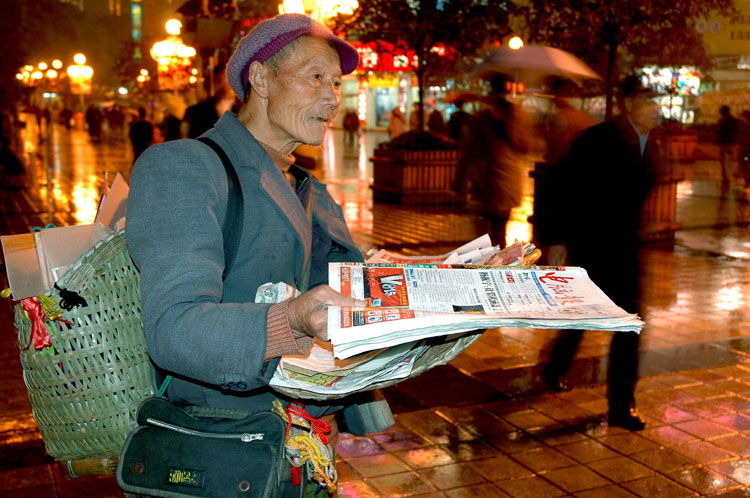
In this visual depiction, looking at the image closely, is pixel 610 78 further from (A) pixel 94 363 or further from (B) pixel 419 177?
(A) pixel 94 363

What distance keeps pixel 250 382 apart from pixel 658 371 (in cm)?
489

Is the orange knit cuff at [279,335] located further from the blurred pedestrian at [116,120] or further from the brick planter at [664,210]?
the blurred pedestrian at [116,120]

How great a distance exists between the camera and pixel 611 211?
4996 mm

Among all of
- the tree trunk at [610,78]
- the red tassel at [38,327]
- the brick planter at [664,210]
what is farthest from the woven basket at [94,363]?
the tree trunk at [610,78]

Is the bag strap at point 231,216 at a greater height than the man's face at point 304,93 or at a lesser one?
lesser

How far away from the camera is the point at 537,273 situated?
1.86 metres

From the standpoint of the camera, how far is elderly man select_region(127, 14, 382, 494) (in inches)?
58.0

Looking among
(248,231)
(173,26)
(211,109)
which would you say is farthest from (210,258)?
(173,26)

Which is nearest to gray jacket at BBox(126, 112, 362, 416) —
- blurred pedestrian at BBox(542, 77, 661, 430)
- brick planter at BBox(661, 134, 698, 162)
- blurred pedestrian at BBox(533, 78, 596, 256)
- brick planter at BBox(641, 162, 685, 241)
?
blurred pedestrian at BBox(542, 77, 661, 430)

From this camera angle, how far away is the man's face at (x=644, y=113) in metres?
5.22

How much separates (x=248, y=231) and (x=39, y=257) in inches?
20.4

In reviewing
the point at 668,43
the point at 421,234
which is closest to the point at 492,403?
the point at 421,234

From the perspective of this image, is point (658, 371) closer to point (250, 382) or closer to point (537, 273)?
point (537, 273)

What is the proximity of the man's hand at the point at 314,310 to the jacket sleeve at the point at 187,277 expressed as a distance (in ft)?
0.21
